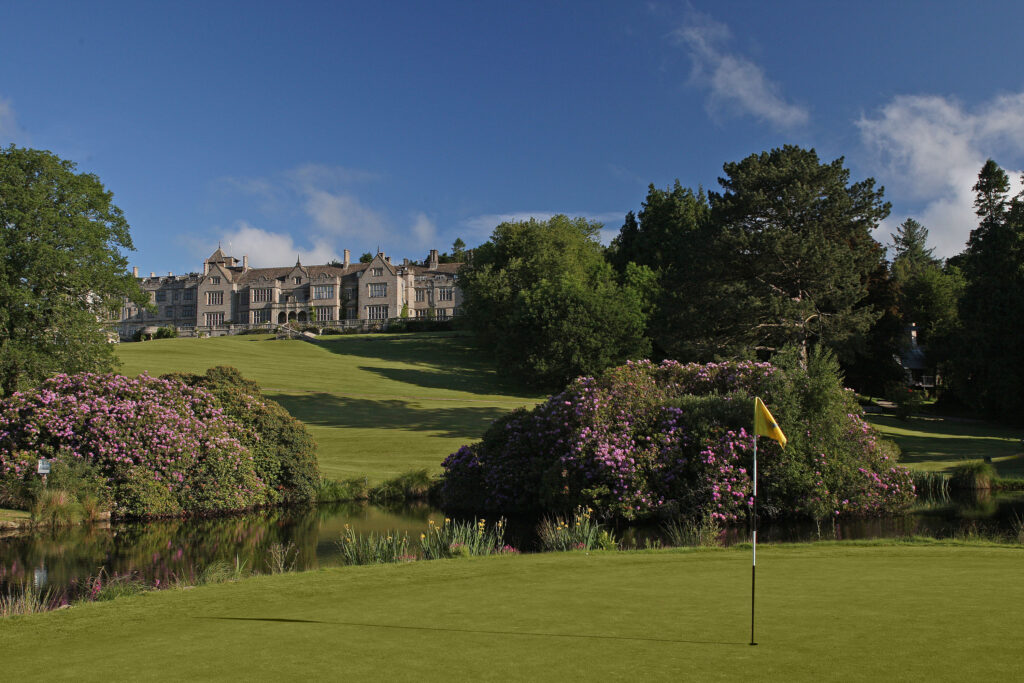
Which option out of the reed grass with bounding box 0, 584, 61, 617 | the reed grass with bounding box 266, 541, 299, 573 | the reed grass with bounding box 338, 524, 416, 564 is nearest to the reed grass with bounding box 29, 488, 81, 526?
the reed grass with bounding box 266, 541, 299, 573

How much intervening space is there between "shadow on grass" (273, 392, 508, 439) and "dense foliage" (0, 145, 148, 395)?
12676 mm

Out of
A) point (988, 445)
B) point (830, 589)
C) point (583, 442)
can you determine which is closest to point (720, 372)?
point (583, 442)

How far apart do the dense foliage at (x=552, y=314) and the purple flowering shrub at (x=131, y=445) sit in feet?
140

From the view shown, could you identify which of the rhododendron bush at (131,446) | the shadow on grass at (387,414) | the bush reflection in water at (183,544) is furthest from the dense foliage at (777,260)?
the rhododendron bush at (131,446)

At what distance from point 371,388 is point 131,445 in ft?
124

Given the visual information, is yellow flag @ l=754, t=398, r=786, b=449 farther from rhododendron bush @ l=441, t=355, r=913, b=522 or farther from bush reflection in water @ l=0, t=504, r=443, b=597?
rhododendron bush @ l=441, t=355, r=913, b=522

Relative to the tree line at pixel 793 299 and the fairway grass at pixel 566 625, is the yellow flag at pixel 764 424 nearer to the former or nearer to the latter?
the fairway grass at pixel 566 625

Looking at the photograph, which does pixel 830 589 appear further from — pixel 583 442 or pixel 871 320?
pixel 871 320

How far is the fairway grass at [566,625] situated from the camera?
22.6ft

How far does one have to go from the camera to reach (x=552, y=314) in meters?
68.8

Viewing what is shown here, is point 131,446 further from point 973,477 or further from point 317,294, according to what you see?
point 317,294

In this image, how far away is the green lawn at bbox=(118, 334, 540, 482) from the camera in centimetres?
3569

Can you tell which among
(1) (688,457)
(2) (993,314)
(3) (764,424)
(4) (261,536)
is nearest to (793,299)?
(2) (993,314)

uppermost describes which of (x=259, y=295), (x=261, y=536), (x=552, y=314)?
(x=259, y=295)
